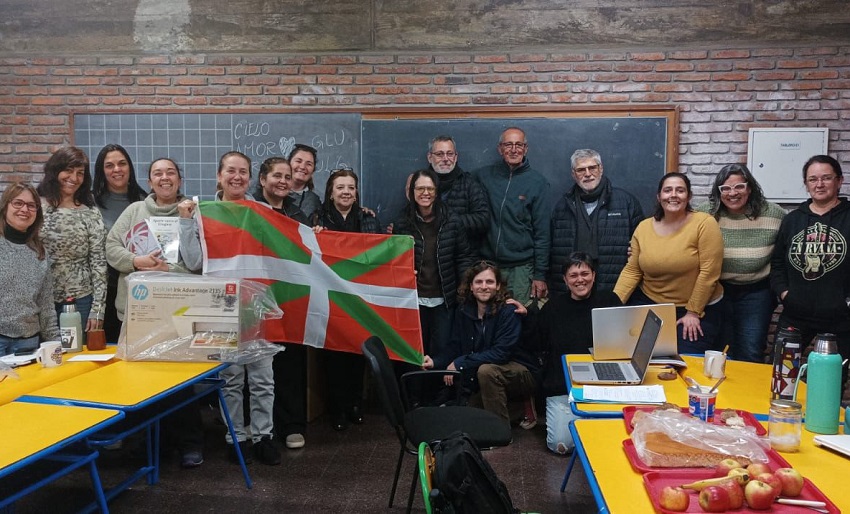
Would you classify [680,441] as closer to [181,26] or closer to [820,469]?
[820,469]

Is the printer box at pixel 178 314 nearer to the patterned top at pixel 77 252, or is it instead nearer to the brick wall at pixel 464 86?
the patterned top at pixel 77 252

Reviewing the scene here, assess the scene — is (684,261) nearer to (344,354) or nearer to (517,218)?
(517,218)

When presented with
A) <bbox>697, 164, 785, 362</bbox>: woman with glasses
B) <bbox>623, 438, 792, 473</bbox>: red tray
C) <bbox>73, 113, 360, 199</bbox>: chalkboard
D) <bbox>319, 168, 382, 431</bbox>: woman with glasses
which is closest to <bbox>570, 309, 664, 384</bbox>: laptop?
<bbox>623, 438, 792, 473</bbox>: red tray

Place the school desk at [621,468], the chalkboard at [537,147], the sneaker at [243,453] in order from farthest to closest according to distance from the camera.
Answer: the chalkboard at [537,147] < the sneaker at [243,453] < the school desk at [621,468]

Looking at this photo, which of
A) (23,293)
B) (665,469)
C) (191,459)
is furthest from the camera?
(191,459)

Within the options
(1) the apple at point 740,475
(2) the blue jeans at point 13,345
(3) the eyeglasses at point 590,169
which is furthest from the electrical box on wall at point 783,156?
(2) the blue jeans at point 13,345

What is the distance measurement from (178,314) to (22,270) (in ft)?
3.04

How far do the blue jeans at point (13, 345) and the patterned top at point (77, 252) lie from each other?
333 mm

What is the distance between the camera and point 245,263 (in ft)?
12.1

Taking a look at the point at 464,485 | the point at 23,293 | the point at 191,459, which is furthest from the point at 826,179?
the point at 23,293

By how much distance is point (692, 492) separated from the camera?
1.60m

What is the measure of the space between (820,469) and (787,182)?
3.55 meters

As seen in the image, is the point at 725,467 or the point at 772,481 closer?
the point at 772,481

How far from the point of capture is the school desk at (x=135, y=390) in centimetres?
245
